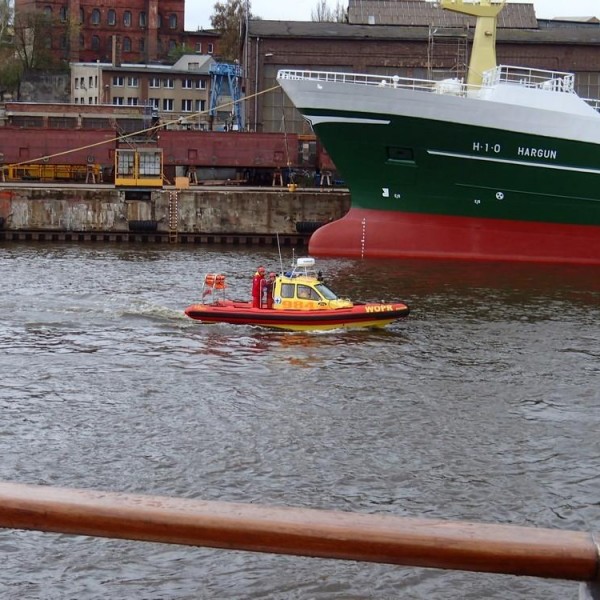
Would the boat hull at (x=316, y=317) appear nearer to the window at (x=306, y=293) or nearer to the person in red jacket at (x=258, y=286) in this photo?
the person in red jacket at (x=258, y=286)

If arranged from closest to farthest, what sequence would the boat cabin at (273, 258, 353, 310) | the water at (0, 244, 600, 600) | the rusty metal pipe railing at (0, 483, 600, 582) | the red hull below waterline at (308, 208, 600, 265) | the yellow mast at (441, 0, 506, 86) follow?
the rusty metal pipe railing at (0, 483, 600, 582)
the water at (0, 244, 600, 600)
the boat cabin at (273, 258, 353, 310)
the red hull below waterline at (308, 208, 600, 265)
the yellow mast at (441, 0, 506, 86)

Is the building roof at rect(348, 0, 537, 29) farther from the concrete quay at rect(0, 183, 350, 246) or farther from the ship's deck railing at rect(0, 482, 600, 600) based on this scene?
the ship's deck railing at rect(0, 482, 600, 600)

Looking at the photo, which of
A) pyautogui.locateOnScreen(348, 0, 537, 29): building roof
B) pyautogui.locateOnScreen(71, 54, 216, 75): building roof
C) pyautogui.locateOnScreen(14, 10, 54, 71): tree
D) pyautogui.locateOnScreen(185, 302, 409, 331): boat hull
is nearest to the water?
pyautogui.locateOnScreen(185, 302, 409, 331): boat hull

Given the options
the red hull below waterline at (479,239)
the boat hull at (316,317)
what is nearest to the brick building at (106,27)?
the red hull below waterline at (479,239)

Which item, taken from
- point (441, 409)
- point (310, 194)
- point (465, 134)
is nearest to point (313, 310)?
point (441, 409)

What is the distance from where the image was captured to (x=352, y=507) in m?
12.0

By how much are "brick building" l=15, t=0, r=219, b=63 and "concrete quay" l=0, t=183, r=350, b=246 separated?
54.8 meters

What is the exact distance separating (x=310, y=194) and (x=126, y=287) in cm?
1689

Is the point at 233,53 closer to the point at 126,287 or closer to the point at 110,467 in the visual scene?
the point at 126,287

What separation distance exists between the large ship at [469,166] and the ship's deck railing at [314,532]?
102 feet

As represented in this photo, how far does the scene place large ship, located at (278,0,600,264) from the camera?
33625 millimetres

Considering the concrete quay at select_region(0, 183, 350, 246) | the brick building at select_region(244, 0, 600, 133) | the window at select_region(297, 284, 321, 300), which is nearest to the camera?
the window at select_region(297, 284, 321, 300)

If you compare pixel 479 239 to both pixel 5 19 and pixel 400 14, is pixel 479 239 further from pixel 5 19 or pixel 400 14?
pixel 5 19

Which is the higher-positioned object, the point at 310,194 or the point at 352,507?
the point at 310,194
